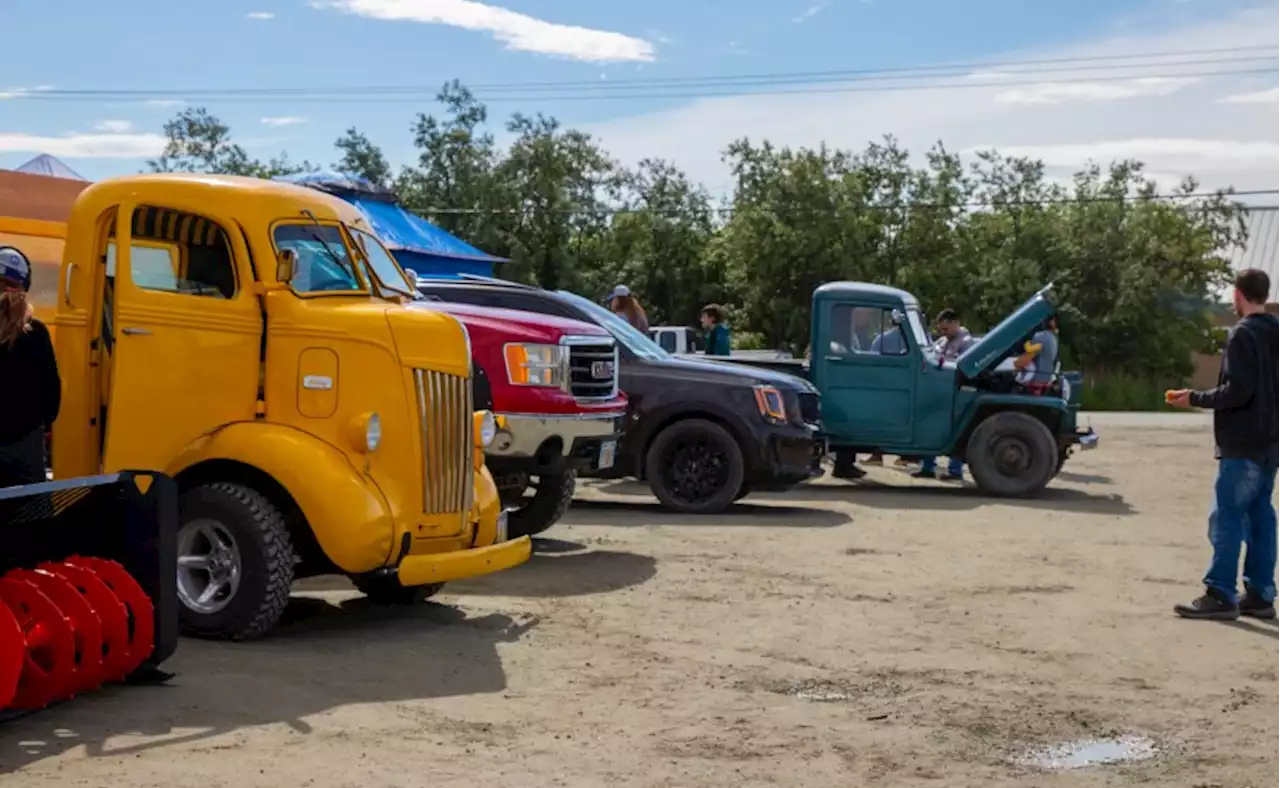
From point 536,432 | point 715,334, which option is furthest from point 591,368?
point 715,334

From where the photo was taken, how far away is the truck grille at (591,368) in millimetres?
12141

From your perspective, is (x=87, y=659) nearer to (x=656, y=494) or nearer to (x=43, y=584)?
(x=43, y=584)

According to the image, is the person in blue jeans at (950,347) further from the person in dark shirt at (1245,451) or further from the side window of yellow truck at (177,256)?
the side window of yellow truck at (177,256)

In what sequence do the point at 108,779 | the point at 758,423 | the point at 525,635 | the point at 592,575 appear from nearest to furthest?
the point at 108,779 < the point at 525,635 < the point at 592,575 < the point at 758,423

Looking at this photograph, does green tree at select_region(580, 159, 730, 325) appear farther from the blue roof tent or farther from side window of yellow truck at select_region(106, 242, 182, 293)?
side window of yellow truck at select_region(106, 242, 182, 293)

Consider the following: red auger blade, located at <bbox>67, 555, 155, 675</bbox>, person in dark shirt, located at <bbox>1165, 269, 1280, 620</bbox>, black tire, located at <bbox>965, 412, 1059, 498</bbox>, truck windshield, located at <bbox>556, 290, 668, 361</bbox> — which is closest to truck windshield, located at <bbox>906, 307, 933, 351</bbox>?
black tire, located at <bbox>965, 412, 1059, 498</bbox>

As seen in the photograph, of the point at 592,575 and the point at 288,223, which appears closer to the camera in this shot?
the point at 288,223

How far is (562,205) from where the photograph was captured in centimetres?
5878

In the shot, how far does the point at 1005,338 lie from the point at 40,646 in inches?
524

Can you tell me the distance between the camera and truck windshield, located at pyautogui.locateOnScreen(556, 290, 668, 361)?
49.4 ft

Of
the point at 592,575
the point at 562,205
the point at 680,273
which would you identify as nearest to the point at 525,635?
the point at 592,575

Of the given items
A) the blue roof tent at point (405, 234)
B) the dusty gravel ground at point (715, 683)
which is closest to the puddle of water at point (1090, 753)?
the dusty gravel ground at point (715, 683)

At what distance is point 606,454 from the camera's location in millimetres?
12180

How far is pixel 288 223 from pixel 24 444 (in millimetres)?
1869
